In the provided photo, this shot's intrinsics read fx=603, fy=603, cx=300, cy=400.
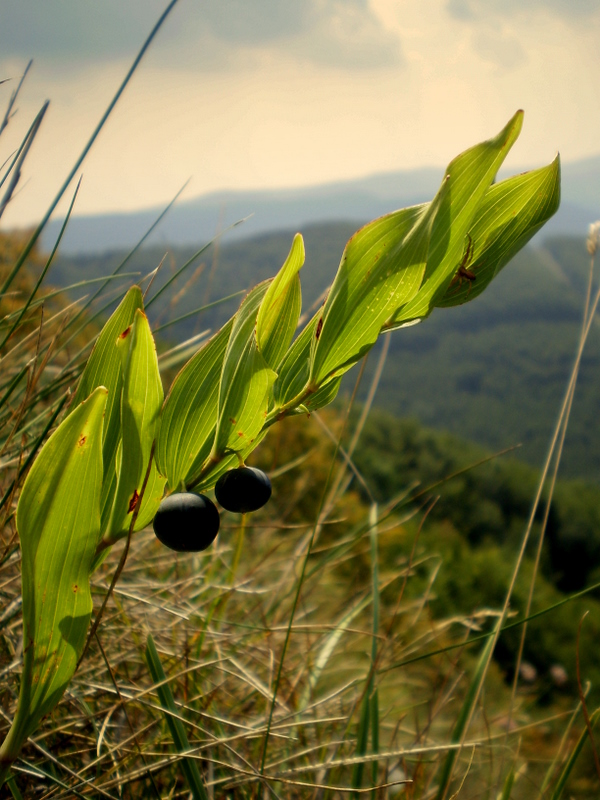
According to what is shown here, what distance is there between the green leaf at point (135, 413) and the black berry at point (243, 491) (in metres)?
0.07

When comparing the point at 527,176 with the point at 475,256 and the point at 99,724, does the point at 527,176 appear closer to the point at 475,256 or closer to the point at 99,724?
the point at 475,256

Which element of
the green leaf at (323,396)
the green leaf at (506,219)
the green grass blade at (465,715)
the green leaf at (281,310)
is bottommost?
the green grass blade at (465,715)

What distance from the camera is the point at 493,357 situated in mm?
80438

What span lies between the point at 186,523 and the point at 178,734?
1.61ft

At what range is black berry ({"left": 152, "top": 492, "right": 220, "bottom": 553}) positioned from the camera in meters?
0.53

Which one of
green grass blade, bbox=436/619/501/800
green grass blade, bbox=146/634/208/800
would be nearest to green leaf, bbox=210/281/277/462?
green grass blade, bbox=146/634/208/800

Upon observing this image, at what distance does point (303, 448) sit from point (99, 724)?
25.5 feet

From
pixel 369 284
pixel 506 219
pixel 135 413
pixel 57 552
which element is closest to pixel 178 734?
pixel 57 552

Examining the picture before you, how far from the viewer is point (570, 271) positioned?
10912 cm

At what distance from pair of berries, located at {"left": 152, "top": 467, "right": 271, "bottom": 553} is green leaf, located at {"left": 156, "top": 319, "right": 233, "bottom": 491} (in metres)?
0.05

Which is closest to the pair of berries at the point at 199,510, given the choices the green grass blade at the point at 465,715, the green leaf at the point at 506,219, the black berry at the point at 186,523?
the black berry at the point at 186,523

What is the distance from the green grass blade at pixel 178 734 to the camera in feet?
2.61

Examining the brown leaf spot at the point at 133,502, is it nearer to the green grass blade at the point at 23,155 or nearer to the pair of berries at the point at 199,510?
the pair of berries at the point at 199,510

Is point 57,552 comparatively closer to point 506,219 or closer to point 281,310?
point 281,310
